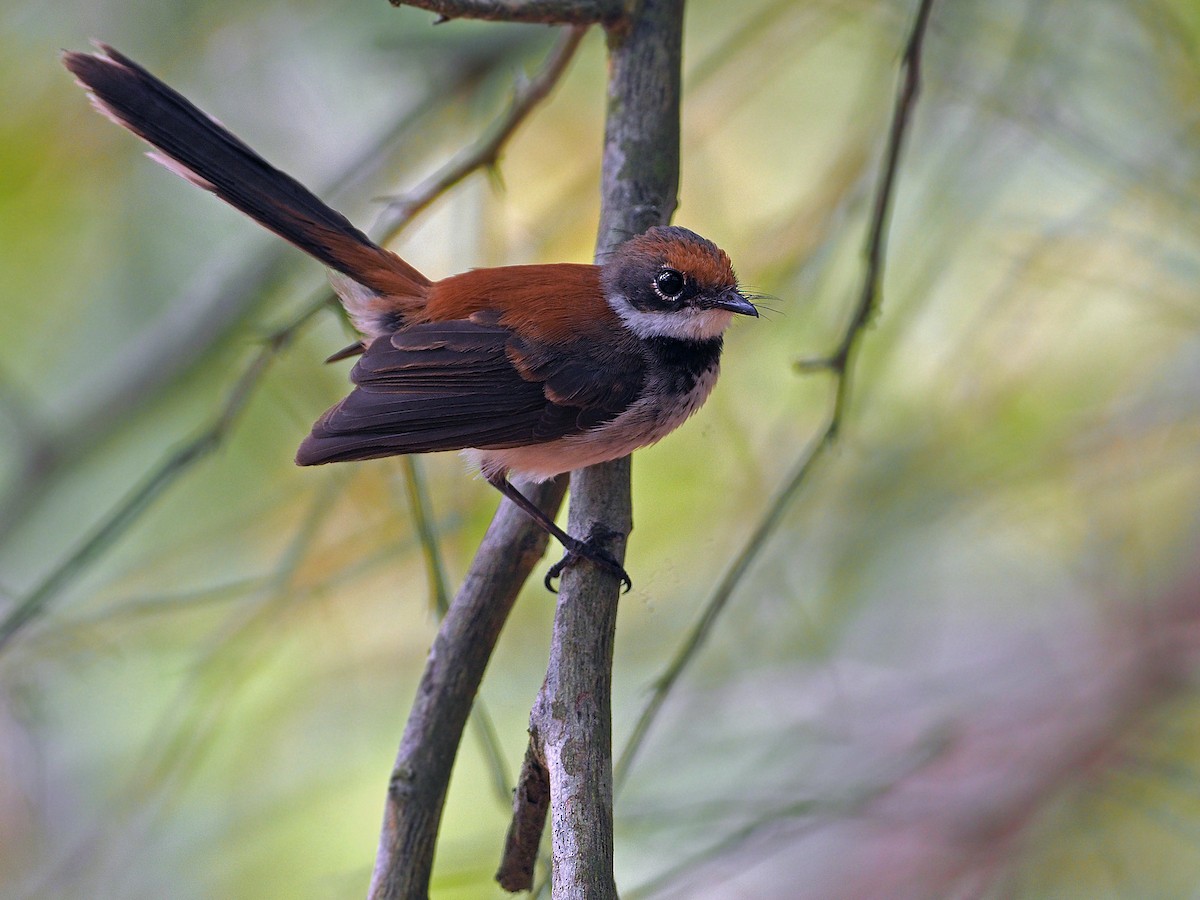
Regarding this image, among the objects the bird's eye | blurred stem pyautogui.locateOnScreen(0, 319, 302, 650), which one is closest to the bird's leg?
the bird's eye

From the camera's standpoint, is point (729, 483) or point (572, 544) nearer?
point (572, 544)

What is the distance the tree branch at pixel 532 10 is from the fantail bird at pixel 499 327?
0.70 m

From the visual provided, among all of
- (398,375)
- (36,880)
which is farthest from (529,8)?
(36,880)

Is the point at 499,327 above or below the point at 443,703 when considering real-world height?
above

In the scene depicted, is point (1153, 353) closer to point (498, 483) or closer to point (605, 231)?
point (605, 231)

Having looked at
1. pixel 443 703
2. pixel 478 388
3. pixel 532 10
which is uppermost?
pixel 532 10

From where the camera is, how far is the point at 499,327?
3.83 meters

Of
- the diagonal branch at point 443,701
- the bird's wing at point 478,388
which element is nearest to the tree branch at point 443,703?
the diagonal branch at point 443,701

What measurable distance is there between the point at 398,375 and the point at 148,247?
9.40 ft

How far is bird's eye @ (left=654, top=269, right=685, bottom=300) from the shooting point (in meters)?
3.78

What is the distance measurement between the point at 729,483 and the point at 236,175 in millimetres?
2435

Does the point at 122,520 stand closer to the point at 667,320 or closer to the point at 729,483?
the point at 667,320

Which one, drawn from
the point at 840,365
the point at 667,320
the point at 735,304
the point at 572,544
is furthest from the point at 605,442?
the point at 840,365

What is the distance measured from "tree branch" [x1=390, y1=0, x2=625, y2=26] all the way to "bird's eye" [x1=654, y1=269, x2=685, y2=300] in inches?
32.4
